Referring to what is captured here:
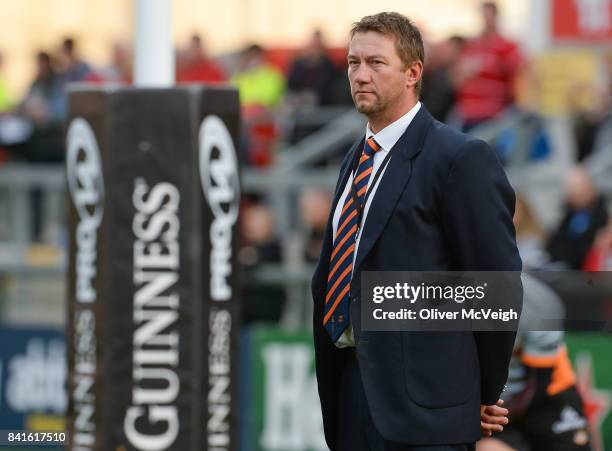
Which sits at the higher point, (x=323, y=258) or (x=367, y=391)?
(x=323, y=258)

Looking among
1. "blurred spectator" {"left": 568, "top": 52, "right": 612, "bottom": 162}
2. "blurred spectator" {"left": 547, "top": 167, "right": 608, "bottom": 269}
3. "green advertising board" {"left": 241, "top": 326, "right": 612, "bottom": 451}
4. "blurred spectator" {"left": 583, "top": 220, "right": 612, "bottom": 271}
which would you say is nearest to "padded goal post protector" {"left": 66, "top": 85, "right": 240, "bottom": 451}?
"green advertising board" {"left": 241, "top": 326, "right": 612, "bottom": 451}

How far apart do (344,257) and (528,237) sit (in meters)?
5.47

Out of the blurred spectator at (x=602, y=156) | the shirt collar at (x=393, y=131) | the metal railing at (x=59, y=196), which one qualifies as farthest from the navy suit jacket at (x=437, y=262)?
the blurred spectator at (x=602, y=156)

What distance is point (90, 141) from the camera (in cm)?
648

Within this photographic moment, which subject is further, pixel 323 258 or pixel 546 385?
pixel 546 385

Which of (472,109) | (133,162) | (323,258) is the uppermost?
(472,109)

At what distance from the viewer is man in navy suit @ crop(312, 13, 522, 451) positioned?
421 cm

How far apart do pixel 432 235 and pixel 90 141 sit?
262 cm

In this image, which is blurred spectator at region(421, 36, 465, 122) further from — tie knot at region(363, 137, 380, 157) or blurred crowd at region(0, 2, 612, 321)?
tie knot at region(363, 137, 380, 157)

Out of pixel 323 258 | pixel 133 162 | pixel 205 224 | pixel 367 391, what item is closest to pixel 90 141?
pixel 133 162

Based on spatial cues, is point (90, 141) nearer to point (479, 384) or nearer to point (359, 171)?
point (359, 171)

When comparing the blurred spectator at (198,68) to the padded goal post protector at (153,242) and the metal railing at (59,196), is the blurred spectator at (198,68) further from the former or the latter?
the padded goal post protector at (153,242)

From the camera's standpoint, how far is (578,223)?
10.3 meters

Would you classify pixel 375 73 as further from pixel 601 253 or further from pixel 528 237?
pixel 601 253
